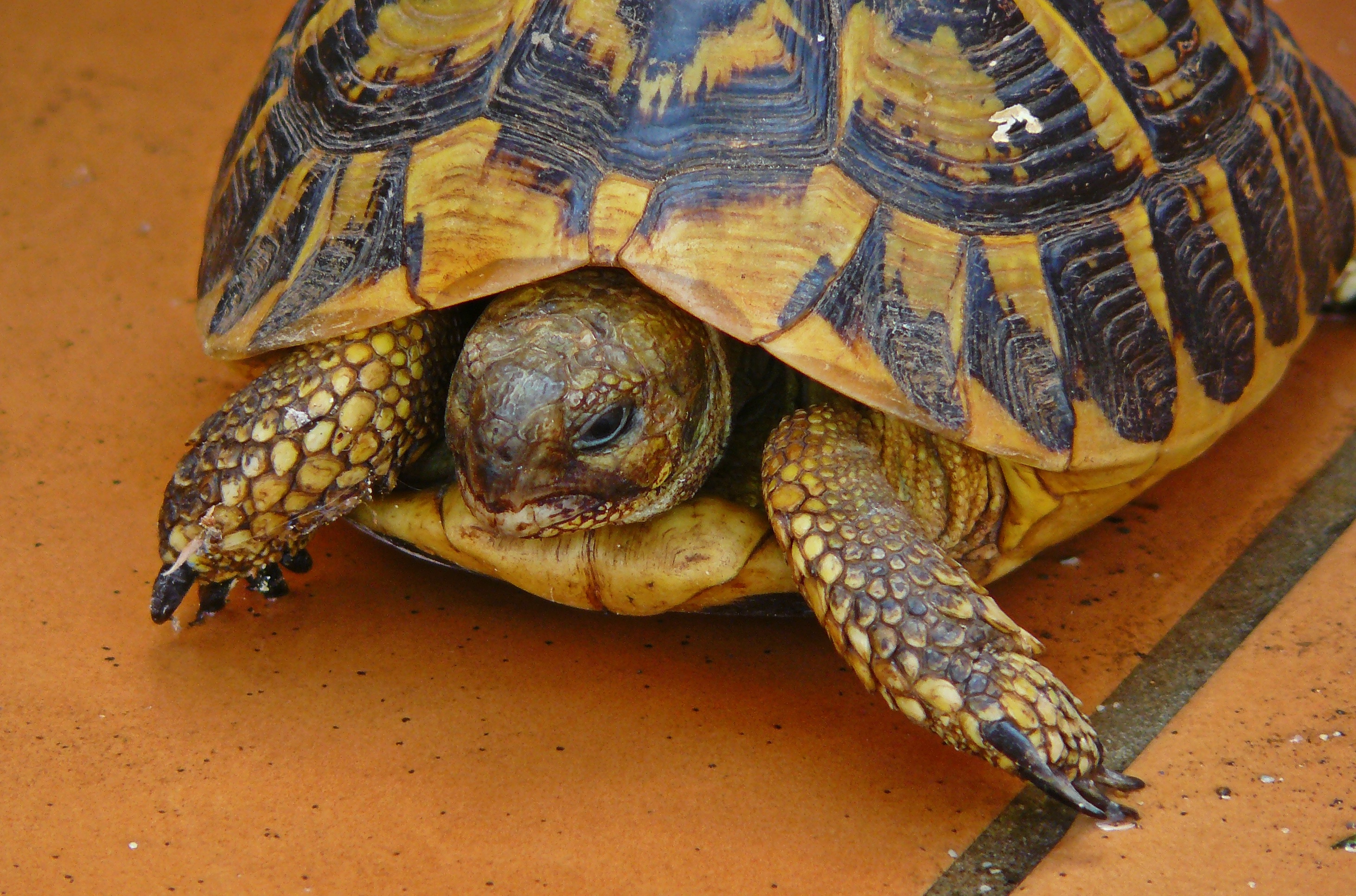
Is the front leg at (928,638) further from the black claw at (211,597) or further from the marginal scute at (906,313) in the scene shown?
the black claw at (211,597)

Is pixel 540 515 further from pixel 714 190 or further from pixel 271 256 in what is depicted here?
pixel 271 256

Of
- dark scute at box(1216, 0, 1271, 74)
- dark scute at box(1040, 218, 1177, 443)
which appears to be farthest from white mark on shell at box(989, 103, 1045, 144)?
dark scute at box(1216, 0, 1271, 74)

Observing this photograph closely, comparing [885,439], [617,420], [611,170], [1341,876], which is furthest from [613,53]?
[1341,876]

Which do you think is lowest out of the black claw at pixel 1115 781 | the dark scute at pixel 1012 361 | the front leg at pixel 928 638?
the black claw at pixel 1115 781

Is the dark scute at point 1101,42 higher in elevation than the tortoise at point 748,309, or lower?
higher

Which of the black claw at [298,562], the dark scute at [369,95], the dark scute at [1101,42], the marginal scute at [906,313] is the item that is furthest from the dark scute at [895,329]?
the black claw at [298,562]

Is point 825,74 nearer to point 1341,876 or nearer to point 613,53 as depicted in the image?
point 613,53

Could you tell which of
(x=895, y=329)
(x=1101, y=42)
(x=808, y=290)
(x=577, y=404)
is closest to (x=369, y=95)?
(x=577, y=404)
